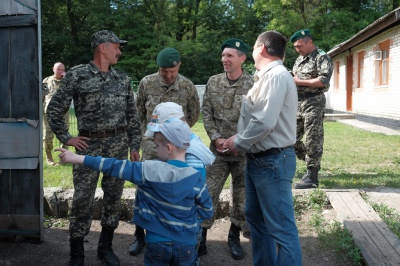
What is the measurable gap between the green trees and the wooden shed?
26111 mm

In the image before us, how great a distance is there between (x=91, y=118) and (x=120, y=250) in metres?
1.44

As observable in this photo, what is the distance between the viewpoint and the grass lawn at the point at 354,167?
21.3 feet

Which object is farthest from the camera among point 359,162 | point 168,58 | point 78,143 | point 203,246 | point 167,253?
point 359,162

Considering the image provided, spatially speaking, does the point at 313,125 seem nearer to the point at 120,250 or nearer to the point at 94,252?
the point at 120,250

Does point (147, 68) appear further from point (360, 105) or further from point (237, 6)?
point (360, 105)

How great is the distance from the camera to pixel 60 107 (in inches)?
159

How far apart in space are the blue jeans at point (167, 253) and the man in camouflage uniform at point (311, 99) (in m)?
3.59

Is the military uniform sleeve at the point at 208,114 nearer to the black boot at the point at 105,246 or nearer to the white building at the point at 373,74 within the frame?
the black boot at the point at 105,246

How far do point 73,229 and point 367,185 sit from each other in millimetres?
4123

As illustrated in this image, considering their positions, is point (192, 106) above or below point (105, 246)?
above

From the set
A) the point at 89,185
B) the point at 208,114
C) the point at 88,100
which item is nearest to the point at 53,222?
the point at 89,185

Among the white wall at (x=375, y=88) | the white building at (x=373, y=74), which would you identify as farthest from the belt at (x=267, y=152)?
the white wall at (x=375, y=88)

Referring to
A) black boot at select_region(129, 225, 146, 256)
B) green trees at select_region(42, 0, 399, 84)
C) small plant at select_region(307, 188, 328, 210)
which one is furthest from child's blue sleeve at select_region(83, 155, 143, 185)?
green trees at select_region(42, 0, 399, 84)

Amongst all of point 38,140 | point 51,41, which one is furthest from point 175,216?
point 51,41
